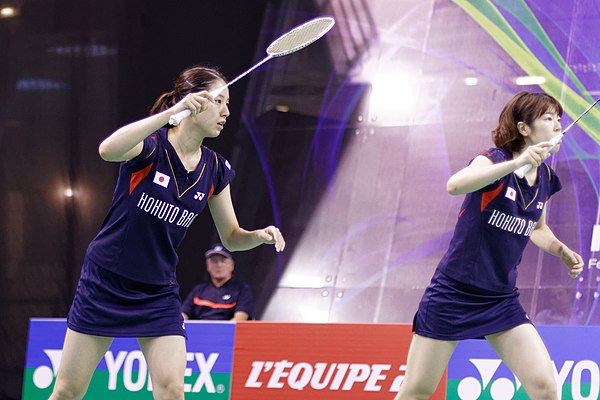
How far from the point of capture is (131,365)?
6430 mm

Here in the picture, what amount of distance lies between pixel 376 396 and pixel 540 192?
70.0 inches

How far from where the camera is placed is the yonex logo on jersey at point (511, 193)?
452cm

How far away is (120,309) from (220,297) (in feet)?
11.5

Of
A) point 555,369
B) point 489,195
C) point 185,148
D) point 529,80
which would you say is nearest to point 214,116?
point 185,148

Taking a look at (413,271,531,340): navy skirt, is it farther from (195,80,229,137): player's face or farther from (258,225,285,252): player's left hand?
(195,80,229,137): player's face

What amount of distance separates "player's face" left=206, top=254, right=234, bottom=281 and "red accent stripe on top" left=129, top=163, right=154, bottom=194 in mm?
3698

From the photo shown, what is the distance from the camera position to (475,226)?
4.53 meters

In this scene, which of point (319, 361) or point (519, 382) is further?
point (319, 361)

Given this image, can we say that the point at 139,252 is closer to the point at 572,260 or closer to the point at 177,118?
the point at 177,118

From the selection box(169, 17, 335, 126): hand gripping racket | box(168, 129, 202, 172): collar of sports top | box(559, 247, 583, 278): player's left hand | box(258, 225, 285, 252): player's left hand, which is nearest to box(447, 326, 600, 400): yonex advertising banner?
box(559, 247, 583, 278): player's left hand

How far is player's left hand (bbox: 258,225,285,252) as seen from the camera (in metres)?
4.36

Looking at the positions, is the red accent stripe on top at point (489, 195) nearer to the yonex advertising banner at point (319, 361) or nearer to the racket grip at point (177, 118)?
the racket grip at point (177, 118)

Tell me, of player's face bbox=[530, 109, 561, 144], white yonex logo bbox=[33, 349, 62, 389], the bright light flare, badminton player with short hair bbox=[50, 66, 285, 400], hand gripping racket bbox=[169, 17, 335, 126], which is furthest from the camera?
the bright light flare

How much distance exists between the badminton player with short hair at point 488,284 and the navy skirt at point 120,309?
1.04 meters
